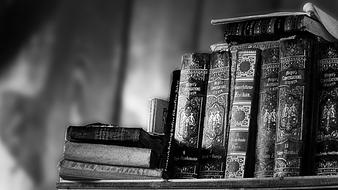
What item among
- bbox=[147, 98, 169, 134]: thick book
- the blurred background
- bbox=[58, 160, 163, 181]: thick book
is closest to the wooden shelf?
bbox=[58, 160, 163, 181]: thick book

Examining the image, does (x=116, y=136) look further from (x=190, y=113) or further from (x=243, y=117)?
(x=243, y=117)

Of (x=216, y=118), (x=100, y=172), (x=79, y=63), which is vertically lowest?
(x=100, y=172)

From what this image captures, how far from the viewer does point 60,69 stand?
1974mm

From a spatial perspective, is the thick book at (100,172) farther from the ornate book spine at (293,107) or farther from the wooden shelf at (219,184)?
the ornate book spine at (293,107)

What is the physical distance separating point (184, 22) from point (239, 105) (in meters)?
0.62

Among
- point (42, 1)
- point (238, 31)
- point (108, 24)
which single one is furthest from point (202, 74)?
point (42, 1)

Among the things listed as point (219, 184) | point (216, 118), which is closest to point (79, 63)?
point (216, 118)

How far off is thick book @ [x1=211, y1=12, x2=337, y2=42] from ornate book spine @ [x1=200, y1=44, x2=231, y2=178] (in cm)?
5

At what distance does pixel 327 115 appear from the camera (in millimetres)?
1121

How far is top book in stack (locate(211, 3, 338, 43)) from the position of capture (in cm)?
120

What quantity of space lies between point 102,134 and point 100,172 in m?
0.08

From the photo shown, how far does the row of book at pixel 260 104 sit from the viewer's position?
1.12 metres

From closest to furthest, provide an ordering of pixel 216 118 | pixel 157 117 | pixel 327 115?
1. pixel 327 115
2. pixel 216 118
3. pixel 157 117

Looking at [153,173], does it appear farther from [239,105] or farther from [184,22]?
[184,22]
